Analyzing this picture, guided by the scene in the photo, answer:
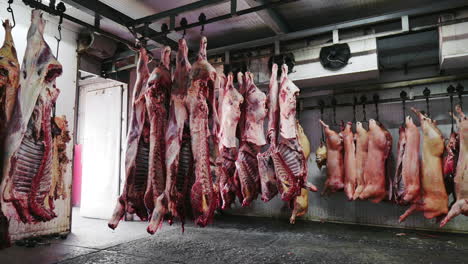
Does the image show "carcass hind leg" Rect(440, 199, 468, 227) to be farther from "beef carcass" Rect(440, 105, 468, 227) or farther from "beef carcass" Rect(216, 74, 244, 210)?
"beef carcass" Rect(216, 74, 244, 210)

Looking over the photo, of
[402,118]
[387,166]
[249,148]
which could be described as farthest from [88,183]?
[402,118]

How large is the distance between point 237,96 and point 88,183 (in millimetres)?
4559

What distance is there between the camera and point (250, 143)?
4109mm

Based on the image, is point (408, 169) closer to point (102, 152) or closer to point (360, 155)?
point (360, 155)

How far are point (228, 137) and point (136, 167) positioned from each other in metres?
1.49

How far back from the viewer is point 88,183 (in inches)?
269

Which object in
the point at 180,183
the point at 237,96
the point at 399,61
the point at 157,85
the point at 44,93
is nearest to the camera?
the point at 44,93

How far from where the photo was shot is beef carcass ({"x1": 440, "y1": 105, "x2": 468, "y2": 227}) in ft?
12.3

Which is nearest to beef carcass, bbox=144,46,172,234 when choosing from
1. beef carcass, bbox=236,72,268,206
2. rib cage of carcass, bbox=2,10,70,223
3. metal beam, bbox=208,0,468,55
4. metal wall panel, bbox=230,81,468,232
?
rib cage of carcass, bbox=2,10,70,223

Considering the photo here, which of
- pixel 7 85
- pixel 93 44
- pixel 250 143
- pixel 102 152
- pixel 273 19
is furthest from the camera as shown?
pixel 102 152

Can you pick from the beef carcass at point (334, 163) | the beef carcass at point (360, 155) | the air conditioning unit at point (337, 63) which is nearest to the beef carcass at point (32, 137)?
the air conditioning unit at point (337, 63)

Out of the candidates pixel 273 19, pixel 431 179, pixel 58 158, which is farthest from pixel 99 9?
pixel 431 179

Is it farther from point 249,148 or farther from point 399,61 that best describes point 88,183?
point 399,61

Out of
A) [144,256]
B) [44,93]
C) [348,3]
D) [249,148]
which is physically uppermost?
[348,3]
